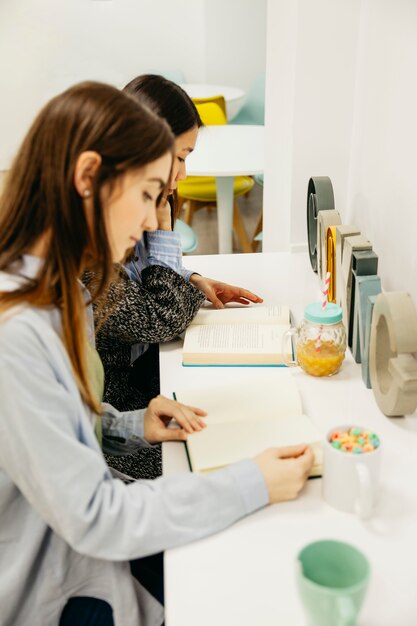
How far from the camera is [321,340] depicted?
3.75 ft

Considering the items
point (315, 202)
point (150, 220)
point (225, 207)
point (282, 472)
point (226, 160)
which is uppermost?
point (150, 220)

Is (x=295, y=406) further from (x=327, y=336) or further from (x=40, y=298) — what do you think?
(x=40, y=298)

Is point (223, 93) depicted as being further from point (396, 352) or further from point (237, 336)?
point (396, 352)

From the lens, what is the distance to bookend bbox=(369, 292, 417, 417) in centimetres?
96

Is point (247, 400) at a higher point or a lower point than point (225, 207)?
higher

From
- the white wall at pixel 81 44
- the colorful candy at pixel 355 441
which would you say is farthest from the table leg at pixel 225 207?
the colorful candy at pixel 355 441

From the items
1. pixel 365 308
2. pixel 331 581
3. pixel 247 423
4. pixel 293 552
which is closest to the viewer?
pixel 331 581

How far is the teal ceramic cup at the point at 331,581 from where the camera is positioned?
2.01ft

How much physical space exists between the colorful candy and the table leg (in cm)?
243

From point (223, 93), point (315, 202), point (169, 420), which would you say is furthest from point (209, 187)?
point (169, 420)

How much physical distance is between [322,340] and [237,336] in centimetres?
21

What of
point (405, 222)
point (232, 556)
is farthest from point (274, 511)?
point (405, 222)

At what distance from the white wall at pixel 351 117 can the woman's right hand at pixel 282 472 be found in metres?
0.51

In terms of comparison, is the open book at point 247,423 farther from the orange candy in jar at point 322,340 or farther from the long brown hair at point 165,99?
the long brown hair at point 165,99
